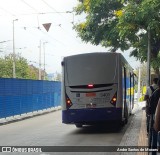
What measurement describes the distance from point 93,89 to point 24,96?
35.5ft

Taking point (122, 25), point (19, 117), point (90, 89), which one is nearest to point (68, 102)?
point (90, 89)

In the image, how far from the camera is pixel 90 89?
1495 cm

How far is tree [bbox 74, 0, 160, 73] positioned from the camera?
57.0 feet

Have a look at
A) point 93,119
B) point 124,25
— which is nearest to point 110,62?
point 93,119

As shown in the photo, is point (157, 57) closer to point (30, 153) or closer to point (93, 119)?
point (93, 119)

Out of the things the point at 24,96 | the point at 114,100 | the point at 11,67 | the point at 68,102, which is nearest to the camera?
the point at 114,100

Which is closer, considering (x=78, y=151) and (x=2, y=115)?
(x=78, y=151)

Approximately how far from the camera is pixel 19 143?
40.4ft

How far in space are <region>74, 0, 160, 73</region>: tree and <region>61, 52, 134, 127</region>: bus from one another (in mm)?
3017

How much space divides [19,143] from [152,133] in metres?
5.07

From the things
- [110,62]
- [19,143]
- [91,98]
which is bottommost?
[19,143]

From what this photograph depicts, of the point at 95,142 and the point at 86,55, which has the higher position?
the point at 86,55

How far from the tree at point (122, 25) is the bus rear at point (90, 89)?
318 cm

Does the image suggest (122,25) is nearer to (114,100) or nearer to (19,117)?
(114,100)
